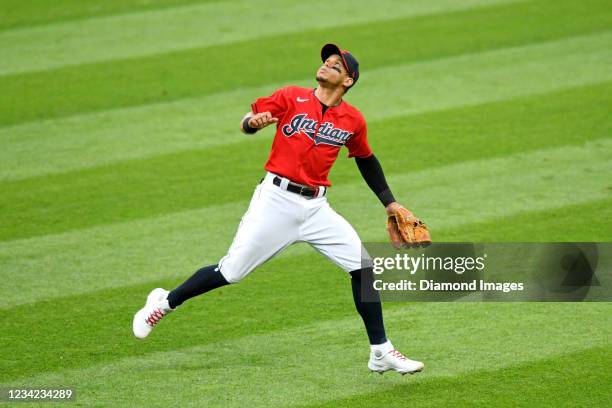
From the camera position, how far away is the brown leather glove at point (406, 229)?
6000mm

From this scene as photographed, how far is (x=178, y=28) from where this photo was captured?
12664 millimetres

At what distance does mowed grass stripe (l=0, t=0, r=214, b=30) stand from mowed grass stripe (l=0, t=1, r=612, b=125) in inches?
69.4

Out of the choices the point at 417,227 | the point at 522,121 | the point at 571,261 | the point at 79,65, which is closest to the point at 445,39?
the point at 522,121

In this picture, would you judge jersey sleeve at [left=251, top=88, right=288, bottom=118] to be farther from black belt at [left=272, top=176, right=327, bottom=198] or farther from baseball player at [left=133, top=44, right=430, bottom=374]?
black belt at [left=272, top=176, right=327, bottom=198]

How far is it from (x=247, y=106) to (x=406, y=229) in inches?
194

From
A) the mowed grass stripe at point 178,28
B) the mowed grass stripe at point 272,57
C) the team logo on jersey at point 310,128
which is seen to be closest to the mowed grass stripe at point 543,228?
the team logo on jersey at point 310,128

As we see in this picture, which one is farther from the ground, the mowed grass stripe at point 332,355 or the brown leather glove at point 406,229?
the brown leather glove at point 406,229

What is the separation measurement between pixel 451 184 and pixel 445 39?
392 centimetres

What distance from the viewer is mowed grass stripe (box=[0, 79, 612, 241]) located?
8461 millimetres

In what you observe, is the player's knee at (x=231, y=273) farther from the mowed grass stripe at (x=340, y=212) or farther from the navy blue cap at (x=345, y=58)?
the mowed grass stripe at (x=340, y=212)

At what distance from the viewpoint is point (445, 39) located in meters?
12.4

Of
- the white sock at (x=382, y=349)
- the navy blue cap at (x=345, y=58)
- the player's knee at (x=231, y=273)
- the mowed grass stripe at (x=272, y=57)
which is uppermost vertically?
the mowed grass stripe at (x=272, y=57)

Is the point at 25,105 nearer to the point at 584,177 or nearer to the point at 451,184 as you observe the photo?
the point at 451,184

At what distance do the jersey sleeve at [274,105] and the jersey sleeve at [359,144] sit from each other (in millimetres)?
458
